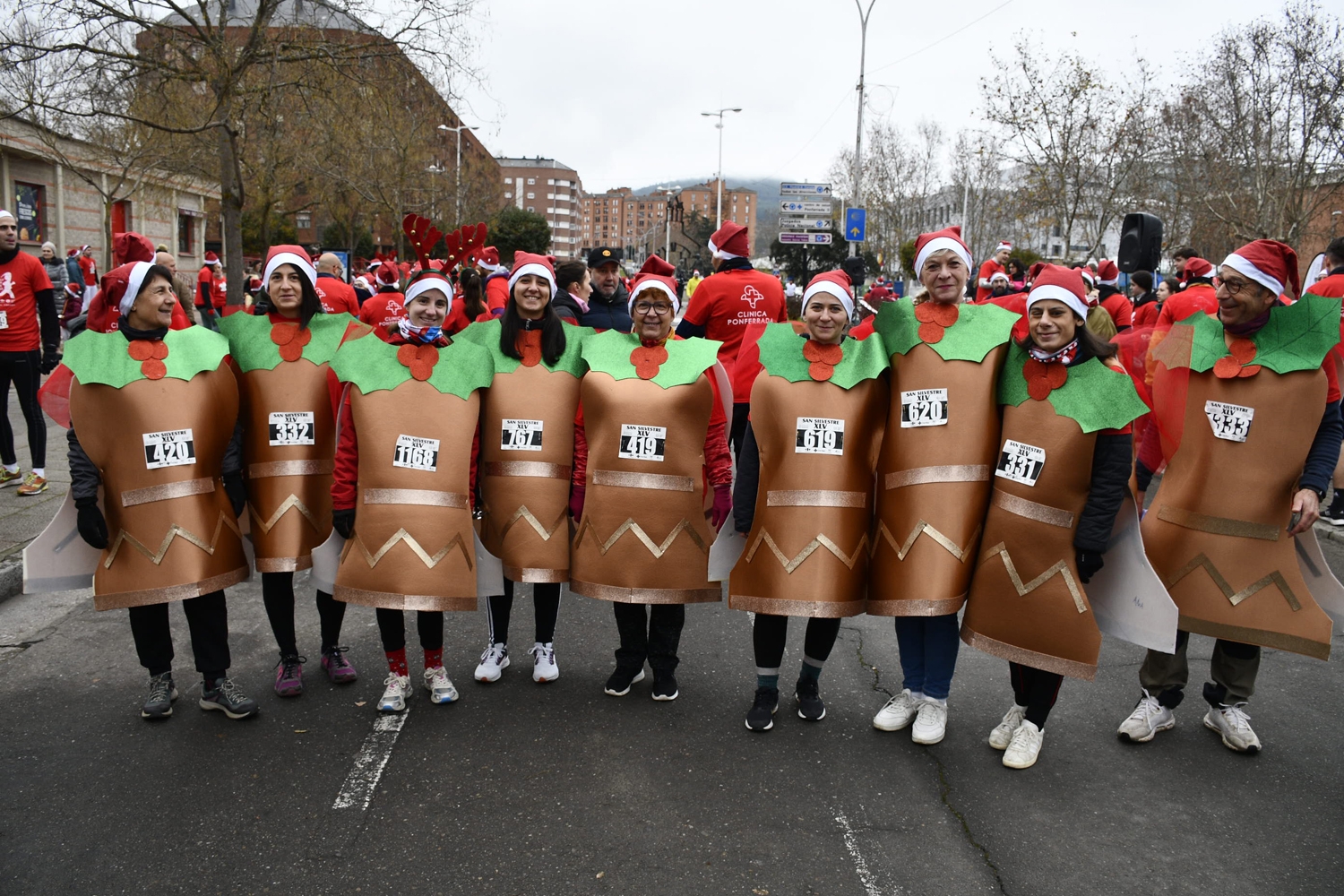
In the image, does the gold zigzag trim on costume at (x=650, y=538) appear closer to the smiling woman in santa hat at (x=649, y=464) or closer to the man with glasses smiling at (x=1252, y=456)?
the smiling woman in santa hat at (x=649, y=464)

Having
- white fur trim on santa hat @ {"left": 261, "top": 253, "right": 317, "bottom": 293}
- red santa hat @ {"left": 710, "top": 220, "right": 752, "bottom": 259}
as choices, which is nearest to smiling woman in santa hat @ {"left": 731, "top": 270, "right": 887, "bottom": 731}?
white fur trim on santa hat @ {"left": 261, "top": 253, "right": 317, "bottom": 293}

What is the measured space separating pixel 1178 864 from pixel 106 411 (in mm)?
4566

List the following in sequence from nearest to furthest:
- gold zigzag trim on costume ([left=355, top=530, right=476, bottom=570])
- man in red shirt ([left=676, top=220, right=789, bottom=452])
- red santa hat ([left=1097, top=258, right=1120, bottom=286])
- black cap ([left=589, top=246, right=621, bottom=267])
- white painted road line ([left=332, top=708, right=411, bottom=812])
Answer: white painted road line ([left=332, top=708, right=411, bottom=812]) → gold zigzag trim on costume ([left=355, top=530, right=476, bottom=570]) → man in red shirt ([left=676, top=220, right=789, bottom=452]) → black cap ([left=589, top=246, right=621, bottom=267]) → red santa hat ([left=1097, top=258, right=1120, bottom=286])

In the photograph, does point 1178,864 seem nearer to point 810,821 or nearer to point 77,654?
point 810,821

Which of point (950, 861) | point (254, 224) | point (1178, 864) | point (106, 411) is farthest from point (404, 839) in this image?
point (254, 224)

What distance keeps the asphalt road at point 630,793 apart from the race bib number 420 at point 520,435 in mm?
1254

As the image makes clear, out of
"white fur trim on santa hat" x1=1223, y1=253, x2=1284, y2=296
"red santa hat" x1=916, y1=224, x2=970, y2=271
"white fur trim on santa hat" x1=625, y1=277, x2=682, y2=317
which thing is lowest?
"white fur trim on santa hat" x1=625, y1=277, x2=682, y2=317

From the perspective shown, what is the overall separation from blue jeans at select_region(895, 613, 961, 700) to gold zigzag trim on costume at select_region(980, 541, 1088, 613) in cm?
43

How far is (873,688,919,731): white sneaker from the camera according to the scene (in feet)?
14.9

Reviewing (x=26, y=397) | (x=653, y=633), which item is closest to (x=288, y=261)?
(x=653, y=633)

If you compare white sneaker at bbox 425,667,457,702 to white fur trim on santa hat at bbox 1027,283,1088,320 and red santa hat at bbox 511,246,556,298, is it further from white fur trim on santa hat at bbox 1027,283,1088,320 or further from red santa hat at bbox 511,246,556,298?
white fur trim on santa hat at bbox 1027,283,1088,320

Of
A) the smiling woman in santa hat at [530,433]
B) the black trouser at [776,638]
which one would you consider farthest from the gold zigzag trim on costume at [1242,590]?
the smiling woman in santa hat at [530,433]

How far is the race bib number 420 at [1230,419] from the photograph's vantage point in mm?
4133

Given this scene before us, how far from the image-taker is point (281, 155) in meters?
26.2
